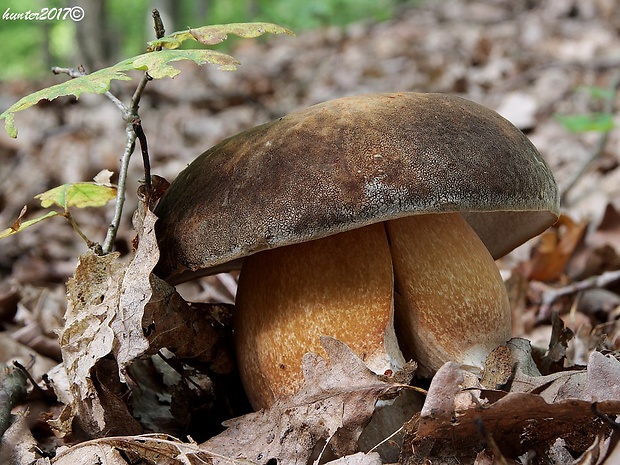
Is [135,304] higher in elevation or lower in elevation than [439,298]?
higher

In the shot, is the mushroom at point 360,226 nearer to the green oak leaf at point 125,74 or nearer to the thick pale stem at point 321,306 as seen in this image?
the thick pale stem at point 321,306

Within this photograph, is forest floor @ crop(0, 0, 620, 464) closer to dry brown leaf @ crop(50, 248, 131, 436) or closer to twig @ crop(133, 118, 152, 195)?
dry brown leaf @ crop(50, 248, 131, 436)

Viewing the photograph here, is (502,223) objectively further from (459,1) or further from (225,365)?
(459,1)

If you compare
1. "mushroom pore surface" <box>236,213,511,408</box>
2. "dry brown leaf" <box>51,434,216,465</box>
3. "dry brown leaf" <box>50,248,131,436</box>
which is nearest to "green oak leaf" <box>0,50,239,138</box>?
"dry brown leaf" <box>50,248,131,436</box>

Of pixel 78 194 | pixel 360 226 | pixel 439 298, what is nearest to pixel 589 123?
pixel 439 298

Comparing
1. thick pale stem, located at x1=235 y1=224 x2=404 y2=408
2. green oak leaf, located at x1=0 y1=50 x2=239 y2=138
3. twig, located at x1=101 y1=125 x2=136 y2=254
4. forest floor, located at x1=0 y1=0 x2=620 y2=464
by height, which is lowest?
forest floor, located at x1=0 y1=0 x2=620 y2=464

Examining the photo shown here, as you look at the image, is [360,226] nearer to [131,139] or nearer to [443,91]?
[131,139]

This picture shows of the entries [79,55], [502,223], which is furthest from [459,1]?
[502,223]
